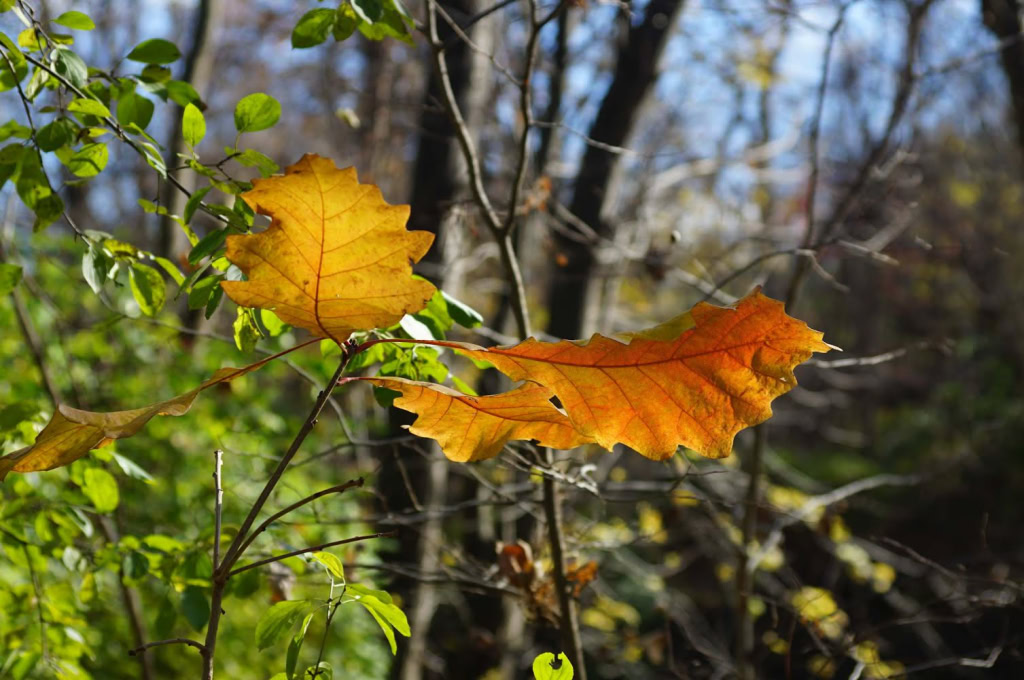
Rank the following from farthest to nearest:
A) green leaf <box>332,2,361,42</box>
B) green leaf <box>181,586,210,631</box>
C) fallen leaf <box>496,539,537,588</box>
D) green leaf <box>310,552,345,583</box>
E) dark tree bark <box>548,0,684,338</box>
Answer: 1. dark tree bark <box>548,0,684,338</box>
2. fallen leaf <box>496,539,537,588</box>
3. green leaf <box>181,586,210,631</box>
4. green leaf <box>332,2,361,42</box>
5. green leaf <box>310,552,345,583</box>

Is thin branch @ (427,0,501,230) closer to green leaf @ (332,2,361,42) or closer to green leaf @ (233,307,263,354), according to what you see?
green leaf @ (332,2,361,42)

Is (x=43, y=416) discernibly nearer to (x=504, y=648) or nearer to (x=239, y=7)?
(x=504, y=648)

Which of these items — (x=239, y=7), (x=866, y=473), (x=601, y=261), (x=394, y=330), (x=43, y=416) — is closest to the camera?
(x=394, y=330)

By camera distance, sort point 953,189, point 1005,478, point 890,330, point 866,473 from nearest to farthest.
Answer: point 1005,478 < point 866,473 < point 953,189 < point 890,330

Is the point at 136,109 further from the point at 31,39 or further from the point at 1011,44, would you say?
the point at 1011,44

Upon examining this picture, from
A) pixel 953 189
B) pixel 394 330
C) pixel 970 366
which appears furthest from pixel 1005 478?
pixel 394 330

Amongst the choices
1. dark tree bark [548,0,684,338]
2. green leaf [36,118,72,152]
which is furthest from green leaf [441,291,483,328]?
dark tree bark [548,0,684,338]

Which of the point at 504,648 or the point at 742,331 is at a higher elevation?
the point at 742,331
